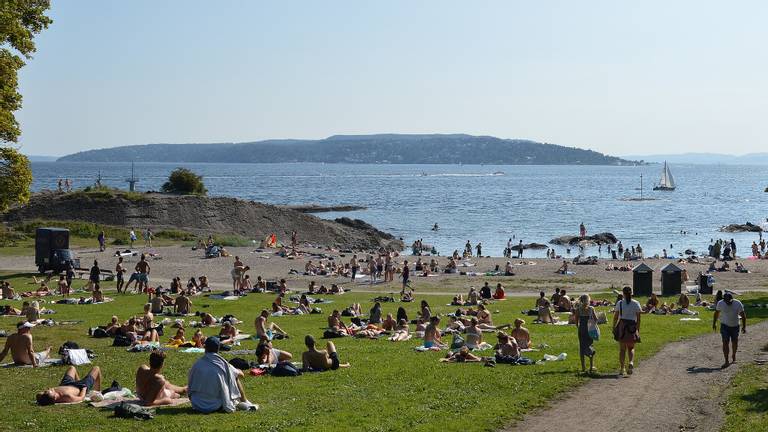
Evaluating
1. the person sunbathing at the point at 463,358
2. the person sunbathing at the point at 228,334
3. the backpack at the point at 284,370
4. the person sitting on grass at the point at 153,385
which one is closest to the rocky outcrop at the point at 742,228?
the person sunbathing at the point at 228,334

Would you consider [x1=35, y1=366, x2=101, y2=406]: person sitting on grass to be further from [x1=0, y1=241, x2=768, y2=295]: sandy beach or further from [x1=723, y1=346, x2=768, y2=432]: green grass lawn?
[x1=0, y1=241, x2=768, y2=295]: sandy beach

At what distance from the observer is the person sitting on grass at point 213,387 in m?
14.1

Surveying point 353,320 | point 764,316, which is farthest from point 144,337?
point 764,316

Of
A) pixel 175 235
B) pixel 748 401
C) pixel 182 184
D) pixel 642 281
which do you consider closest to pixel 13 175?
pixel 748 401

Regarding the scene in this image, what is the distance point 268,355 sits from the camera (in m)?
18.3

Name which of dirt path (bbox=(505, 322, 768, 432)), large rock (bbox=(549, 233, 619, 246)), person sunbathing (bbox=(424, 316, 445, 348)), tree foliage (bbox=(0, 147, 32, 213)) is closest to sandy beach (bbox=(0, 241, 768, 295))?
tree foliage (bbox=(0, 147, 32, 213))

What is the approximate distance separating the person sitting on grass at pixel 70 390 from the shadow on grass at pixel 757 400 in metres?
10.7

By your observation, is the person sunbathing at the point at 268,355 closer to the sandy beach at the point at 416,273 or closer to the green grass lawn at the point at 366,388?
the green grass lawn at the point at 366,388

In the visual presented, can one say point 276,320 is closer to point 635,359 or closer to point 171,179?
point 635,359

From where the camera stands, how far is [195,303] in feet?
105

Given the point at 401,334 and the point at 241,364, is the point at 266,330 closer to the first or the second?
the point at 401,334

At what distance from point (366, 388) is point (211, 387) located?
10.2 feet

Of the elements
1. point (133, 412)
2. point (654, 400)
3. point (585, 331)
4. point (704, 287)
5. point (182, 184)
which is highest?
point (182, 184)

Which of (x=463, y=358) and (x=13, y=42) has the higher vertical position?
(x=13, y=42)
